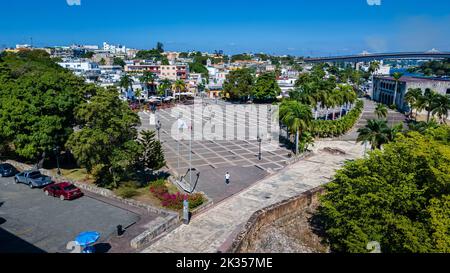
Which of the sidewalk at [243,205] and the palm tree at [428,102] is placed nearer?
the sidewalk at [243,205]

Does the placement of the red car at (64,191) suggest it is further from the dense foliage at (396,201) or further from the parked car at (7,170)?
the dense foliage at (396,201)

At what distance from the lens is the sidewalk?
21078 millimetres

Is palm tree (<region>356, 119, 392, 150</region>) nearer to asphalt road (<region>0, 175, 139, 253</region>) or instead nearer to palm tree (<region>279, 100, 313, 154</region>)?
palm tree (<region>279, 100, 313, 154</region>)

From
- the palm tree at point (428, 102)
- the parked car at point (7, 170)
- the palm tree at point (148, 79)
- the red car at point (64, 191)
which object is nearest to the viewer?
the red car at point (64, 191)

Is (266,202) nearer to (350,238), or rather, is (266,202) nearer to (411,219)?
(350,238)

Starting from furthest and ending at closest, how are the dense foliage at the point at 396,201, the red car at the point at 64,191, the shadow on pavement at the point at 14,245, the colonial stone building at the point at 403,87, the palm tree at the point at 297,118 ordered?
the colonial stone building at the point at 403,87
the palm tree at the point at 297,118
the red car at the point at 64,191
the shadow on pavement at the point at 14,245
the dense foliage at the point at 396,201

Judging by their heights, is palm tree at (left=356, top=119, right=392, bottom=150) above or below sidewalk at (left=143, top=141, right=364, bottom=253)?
above

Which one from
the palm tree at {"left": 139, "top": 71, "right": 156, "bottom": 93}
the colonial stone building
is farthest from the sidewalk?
the palm tree at {"left": 139, "top": 71, "right": 156, "bottom": 93}

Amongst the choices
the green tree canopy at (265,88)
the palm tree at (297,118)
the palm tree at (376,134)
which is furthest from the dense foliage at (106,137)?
the green tree canopy at (265,88)

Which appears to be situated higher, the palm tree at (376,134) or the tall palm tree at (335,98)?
the tall palm tree at (335,98)

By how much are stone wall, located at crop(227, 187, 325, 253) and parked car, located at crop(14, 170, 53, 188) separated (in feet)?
60.0

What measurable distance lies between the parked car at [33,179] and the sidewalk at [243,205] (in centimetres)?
1436

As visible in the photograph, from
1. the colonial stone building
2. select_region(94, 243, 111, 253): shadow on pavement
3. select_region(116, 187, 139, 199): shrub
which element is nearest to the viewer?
select_region(94, 243, 111, 253): shadow on pavement

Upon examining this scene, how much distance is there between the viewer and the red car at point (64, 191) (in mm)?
26781
